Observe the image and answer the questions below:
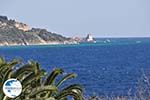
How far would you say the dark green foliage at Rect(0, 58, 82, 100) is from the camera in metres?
7.43

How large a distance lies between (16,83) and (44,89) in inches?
31.0

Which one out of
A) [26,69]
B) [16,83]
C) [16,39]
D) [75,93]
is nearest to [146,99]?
[75,93]

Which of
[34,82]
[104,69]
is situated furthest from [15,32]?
[34,82]

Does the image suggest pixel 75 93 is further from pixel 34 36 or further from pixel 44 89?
pixel 34 36

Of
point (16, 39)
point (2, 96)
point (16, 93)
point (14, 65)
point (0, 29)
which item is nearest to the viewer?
point (16, 93)

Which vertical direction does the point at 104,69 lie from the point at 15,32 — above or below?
above

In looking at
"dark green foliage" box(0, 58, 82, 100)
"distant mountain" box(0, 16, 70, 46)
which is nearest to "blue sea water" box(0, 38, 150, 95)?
"dark green foliage" box(0, 58, 82, 100)

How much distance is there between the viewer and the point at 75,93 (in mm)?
7859

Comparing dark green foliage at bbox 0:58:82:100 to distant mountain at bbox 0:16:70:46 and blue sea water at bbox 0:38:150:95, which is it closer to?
blue sea water at bbox 0:38:150:95

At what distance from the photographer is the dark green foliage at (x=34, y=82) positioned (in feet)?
24.4

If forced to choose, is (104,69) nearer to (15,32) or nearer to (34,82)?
(34,82)

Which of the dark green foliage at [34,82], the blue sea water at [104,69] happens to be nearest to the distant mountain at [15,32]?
the blue sea water at [104,69]

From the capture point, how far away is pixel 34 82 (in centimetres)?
781

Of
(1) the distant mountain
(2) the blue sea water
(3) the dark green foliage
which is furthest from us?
(1) the distant mountain
